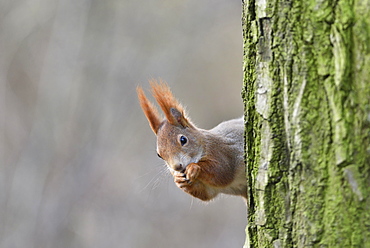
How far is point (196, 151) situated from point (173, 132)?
114mm

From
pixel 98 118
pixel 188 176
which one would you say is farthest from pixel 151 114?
pixel 98 118

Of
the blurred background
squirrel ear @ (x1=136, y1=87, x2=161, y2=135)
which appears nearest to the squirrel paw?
squirrel ear @ (x1=136, y1=87, x2=161, y2=135)

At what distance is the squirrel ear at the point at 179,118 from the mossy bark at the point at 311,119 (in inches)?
30.7

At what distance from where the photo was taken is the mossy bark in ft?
3.12

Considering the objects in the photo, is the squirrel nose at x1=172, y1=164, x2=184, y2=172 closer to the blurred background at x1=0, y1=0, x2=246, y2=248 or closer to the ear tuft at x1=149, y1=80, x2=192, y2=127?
the ear tuft at x1=149, y1=80, x2=192, y2=127

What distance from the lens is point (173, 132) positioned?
75.2 inches

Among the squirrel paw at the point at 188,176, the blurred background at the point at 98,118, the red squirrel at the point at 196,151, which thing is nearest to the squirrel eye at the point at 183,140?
the red squirrel at the point at 196,151

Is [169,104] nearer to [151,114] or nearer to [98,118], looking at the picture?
[151,114]

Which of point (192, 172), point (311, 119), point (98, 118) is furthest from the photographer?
point (98, 118)

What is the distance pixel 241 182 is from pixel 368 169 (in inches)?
34.2

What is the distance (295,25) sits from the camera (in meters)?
1.02

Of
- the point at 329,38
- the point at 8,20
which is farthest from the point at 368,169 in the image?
the point at 8,20

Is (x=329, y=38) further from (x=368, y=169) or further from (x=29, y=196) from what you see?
(x=29, y=196)

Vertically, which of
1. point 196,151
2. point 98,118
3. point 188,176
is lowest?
point 188,176
